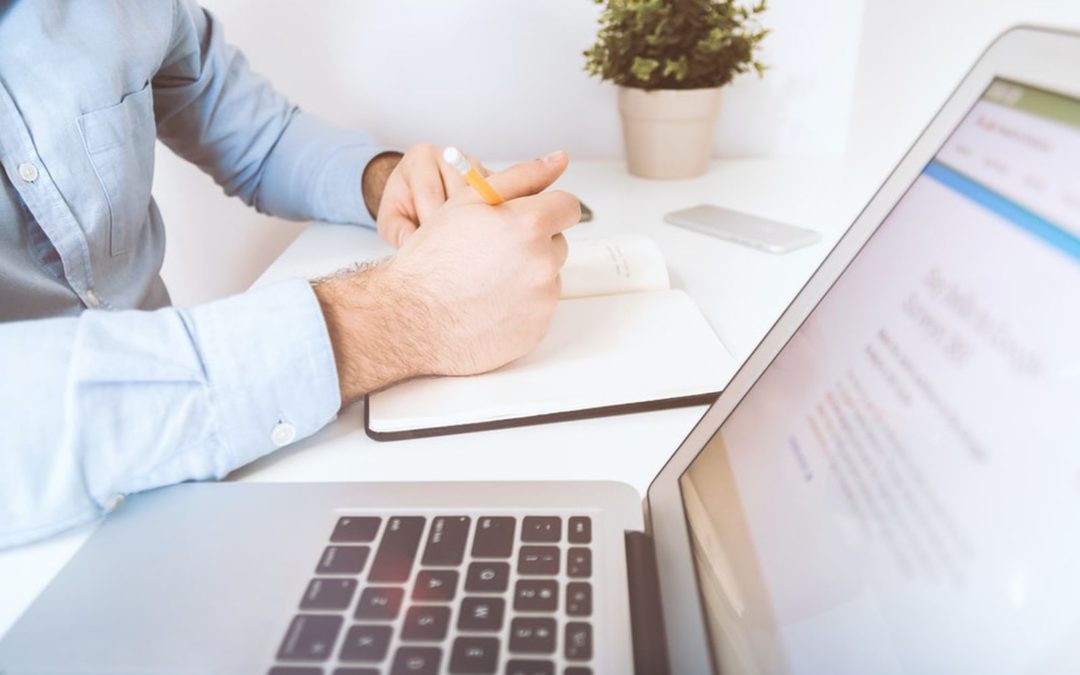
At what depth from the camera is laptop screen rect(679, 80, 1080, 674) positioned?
18 centimetres

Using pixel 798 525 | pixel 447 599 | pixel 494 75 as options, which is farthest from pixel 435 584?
pixel 494 75

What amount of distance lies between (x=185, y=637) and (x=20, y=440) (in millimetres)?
166

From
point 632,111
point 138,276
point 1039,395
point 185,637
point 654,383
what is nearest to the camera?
point 1039,395

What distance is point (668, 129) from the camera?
35.9 inches

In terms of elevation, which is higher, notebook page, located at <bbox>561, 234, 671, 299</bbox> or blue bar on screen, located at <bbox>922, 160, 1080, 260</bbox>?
blue bar on screen, located at <bbox>922, 160, 1080, 260</bbox>

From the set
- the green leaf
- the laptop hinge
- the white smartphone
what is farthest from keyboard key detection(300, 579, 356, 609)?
the green leaf

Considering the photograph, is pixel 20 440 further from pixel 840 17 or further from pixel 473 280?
pixel 840 17

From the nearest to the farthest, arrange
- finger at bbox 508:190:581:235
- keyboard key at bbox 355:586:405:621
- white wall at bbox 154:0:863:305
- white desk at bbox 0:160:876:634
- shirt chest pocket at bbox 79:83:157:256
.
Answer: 1. keyboard key at bbox 355:586:405:621
2. white desk at bbox 0:160:876:634
3. finger at bbox 508:190:581:235
4. shirt chest pocket at bbox 79:83:157:256
5. white wall at bbox 154:0:863:305

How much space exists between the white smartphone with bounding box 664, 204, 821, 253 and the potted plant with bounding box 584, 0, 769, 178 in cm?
13

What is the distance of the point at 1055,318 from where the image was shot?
0.64 feet

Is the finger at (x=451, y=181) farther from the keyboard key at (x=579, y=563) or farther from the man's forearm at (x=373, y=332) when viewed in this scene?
the keyboard key at (x=579, y=563)

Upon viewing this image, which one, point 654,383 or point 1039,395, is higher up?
point 1039,395

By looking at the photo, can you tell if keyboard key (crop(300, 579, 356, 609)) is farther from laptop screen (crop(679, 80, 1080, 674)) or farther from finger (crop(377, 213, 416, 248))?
finger (crop(377, 213, 416, 248))

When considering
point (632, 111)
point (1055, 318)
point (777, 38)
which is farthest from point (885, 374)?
point (777, 38)
